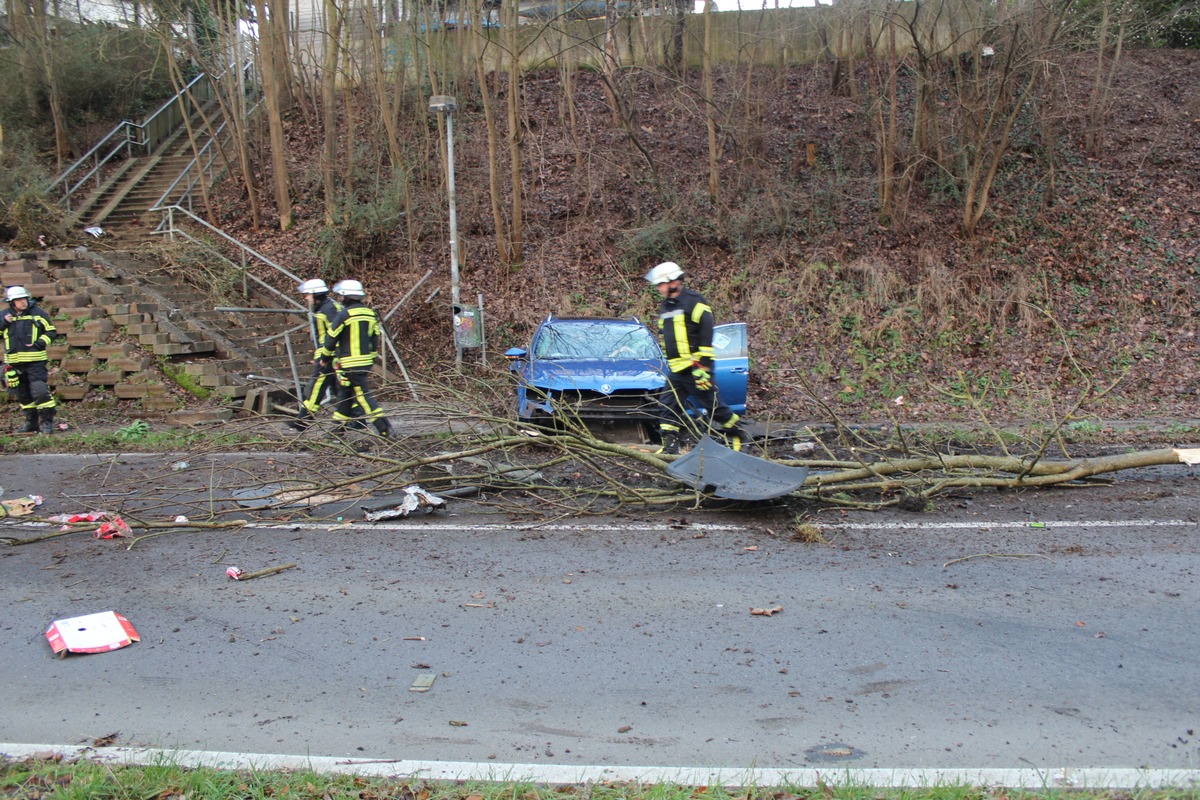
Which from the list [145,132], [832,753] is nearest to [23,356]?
[832,753]

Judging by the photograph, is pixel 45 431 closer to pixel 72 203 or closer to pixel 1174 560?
pixel 72 203

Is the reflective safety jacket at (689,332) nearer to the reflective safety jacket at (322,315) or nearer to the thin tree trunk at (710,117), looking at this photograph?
the reflective safety jacket at (322,315)

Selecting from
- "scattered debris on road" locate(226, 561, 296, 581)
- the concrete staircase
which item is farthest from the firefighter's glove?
the concrete staircase

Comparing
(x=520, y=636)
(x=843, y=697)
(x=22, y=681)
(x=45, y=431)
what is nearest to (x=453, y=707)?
(x=520, y=636)

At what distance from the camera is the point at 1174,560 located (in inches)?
210

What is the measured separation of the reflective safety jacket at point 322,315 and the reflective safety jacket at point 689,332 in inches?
160

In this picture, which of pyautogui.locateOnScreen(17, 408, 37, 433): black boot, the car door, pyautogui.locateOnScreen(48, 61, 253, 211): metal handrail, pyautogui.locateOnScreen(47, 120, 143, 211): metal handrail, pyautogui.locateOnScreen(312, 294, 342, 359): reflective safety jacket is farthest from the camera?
pyautogui.locateOnScreen(48, 61, 253, 211): metal handrail

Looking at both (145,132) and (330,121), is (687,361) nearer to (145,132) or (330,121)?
(330,121)

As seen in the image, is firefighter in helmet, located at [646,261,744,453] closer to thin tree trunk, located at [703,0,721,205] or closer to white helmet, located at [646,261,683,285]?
white helmet, located at [646,261,683,285]

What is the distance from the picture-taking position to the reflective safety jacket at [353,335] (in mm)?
9203

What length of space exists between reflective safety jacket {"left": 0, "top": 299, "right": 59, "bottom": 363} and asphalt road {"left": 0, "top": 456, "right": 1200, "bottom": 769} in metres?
5.67

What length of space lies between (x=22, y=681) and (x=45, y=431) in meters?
8.41

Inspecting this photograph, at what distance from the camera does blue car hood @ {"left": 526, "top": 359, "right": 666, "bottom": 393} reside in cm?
890

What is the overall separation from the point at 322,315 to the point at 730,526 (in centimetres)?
593
